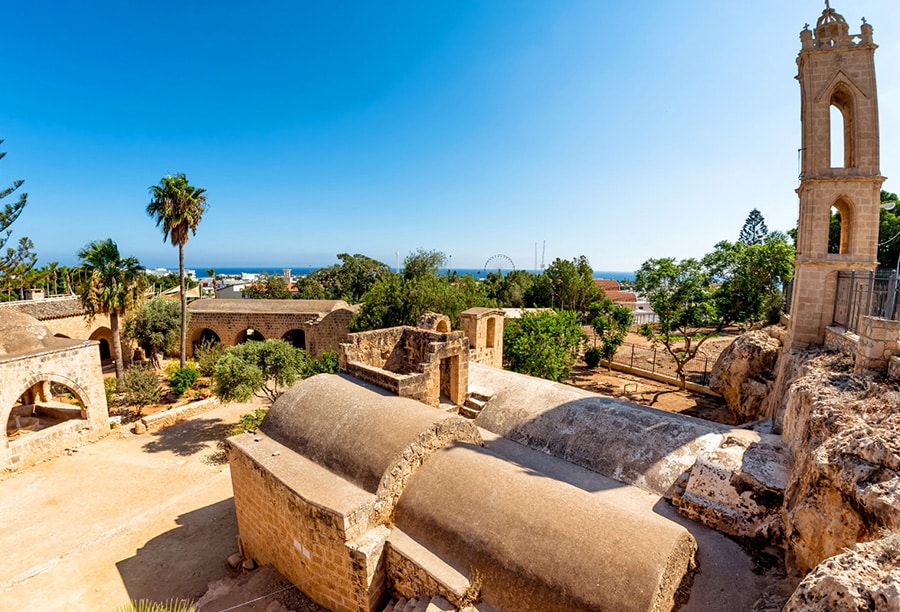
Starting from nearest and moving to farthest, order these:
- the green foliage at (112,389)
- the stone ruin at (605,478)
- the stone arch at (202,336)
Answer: the stone ruin at (605,478) → the green foliage at (112,389) → the stone arch at (202,336)

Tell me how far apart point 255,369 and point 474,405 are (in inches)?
329

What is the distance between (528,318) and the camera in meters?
17.7

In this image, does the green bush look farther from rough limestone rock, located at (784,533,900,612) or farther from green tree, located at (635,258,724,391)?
rough limestone rock, located at (784,533,900,612)

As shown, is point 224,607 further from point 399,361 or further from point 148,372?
point 148,372

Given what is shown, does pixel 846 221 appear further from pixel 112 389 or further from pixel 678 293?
pixel 112 389

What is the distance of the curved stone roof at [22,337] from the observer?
42.1 ft

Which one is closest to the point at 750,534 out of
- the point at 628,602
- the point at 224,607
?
the point at 628,602

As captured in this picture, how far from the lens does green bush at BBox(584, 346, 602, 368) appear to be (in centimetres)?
2330

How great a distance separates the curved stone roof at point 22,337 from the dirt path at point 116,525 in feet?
12.1

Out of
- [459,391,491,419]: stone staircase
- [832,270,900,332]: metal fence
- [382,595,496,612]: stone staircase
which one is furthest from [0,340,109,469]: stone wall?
[832,270,900,332]: metal fence

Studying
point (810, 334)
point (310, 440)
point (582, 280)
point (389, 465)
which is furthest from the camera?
point (582, 280)

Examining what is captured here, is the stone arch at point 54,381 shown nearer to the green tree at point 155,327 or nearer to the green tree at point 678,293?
the green tree at point 155,327

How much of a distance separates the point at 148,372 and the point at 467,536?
58.6 feet

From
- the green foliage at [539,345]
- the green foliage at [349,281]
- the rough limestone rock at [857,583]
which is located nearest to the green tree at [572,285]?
the green foliage at [349,281]
